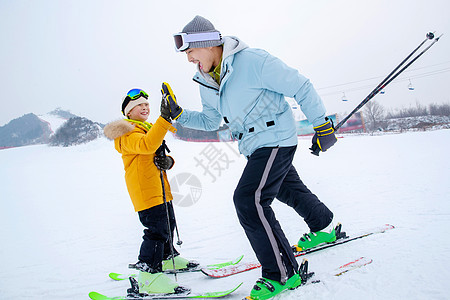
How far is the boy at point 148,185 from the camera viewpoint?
2213 mm

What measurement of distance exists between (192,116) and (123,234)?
347cm

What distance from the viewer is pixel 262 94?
1.96 m

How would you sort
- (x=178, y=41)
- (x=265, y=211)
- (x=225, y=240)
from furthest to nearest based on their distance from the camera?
(x=225, y=240), (x=178, y=41), (x=265, y=211)

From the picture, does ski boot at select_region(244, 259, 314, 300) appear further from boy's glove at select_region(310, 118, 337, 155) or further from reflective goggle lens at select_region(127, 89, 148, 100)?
reflective goggle lens at select_region(127, 89, 148, 100)

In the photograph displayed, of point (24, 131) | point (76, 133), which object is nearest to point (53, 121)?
point (24, 131)

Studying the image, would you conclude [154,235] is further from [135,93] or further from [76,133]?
[76,133]

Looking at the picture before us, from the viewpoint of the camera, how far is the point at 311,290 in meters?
1.71

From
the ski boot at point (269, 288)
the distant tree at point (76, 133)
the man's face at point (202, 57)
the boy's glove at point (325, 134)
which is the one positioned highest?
the distant tree at point (76, 133)

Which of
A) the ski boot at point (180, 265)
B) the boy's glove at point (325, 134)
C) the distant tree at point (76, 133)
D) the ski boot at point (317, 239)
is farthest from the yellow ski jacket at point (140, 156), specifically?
the distant tree at point (76, 133)

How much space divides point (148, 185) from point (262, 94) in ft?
4.35

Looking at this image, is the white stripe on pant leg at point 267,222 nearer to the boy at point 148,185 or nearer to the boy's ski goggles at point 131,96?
the boy at point 148,185

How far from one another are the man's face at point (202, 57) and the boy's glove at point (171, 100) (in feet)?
1.29

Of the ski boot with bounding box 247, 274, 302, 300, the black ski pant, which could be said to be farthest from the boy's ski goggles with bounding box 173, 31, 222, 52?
the ski boot with bounding box 247, 274, 302, 300

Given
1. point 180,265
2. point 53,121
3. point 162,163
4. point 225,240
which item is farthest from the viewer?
point 53,121
